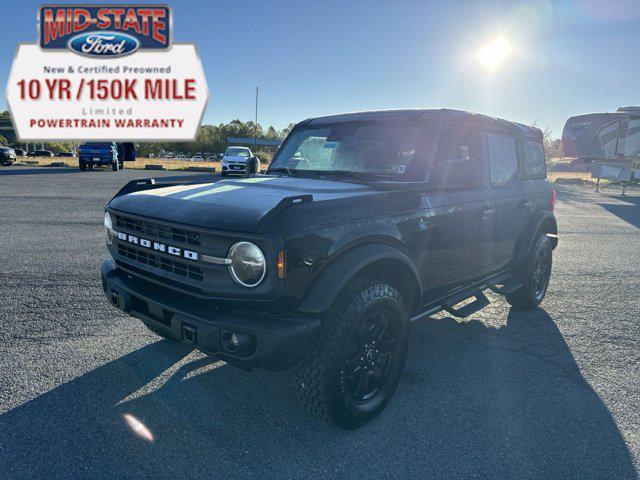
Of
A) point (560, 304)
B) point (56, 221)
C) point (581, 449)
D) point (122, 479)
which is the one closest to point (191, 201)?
point (122, 479)

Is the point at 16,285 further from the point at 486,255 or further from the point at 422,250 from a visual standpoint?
the point at 486,255

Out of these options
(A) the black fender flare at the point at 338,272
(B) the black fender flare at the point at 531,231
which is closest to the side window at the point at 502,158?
(B) the black fender flare at the point at 531,231

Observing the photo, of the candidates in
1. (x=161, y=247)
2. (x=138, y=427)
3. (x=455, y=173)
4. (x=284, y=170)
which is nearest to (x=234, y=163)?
(x=284, y=170)

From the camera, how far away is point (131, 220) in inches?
114

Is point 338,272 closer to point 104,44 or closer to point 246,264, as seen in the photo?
point 246,264

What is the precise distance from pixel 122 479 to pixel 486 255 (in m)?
3.17

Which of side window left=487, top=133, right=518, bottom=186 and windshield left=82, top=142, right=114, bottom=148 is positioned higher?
windshield left=82, top=142, right=114, bottom=148

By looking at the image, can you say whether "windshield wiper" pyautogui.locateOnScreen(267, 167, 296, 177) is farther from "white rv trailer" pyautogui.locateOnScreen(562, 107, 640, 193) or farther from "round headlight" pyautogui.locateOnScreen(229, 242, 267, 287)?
"white rv trailer" pyautogui.locateOnScreen(562, 107, 640, 193)

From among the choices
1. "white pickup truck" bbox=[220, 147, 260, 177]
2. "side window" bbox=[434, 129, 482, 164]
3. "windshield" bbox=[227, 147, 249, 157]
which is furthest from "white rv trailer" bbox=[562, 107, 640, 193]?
"side window" bbox=[434, 129, 482, 164]

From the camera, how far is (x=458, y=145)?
12.2 feet

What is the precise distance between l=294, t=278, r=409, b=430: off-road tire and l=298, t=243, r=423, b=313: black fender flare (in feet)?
0.47

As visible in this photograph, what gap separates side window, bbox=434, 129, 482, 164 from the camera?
352 cm

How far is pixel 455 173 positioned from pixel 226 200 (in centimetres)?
157

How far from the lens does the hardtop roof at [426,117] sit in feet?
11.6
